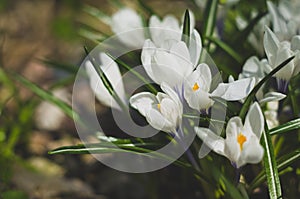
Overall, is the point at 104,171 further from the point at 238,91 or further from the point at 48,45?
the point at 48,45

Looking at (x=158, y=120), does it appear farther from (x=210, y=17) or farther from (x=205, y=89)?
(x=210, y=17)

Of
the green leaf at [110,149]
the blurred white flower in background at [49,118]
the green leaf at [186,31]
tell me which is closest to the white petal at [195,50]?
the green leaf at [186,31]

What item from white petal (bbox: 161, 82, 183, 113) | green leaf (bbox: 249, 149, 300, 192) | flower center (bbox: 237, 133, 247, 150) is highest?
white petal (bbox: 161, 82, 183, 113)

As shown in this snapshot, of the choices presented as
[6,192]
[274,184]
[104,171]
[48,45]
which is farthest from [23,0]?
[274,184]

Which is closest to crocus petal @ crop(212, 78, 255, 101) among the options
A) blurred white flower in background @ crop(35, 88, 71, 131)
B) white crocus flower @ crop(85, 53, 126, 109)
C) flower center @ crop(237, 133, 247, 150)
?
flower center @ crop(237, 133, 247, 150)

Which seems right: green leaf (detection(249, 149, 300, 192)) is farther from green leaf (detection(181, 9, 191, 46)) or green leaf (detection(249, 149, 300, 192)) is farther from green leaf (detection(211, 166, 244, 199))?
green leaf (detection(181, 9, 191, 46))

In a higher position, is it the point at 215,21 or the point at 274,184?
the point at 215,21
